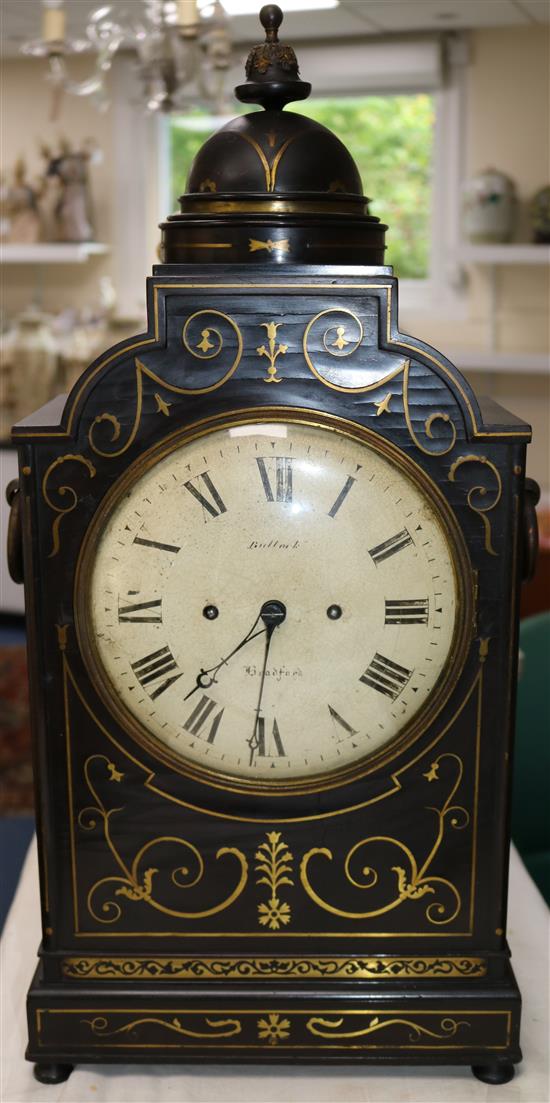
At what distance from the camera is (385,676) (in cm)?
95

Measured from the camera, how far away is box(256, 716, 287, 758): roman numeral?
959mm

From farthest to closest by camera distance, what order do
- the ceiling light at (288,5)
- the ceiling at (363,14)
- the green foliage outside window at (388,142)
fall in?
the green foliage outside window at (388,142) < the ceiling light at (288,5) < the ceiling at (363,14)

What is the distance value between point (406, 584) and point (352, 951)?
1.03 ft

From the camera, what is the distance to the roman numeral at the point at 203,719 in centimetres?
96

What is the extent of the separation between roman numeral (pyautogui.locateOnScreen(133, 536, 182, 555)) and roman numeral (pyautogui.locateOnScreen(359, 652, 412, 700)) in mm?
177

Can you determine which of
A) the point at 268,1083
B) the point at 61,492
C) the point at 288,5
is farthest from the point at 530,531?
the point at 288,5

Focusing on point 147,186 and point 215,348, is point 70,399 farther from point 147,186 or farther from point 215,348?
point 147,186

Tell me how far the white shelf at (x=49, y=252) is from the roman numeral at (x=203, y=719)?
84.1 inches

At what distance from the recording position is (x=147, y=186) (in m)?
4.20

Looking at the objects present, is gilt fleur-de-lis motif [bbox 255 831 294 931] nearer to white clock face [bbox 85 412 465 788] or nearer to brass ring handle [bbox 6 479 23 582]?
white clock face [bbox 85 412 465 788]

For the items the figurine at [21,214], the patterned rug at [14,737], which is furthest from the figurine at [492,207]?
the patterned rug at [14,737]

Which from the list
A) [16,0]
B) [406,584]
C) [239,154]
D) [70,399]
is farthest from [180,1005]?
[16,0]

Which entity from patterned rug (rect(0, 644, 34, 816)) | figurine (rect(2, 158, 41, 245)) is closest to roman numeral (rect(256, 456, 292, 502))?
patterned rug (rect(0, 644, 34, 816))

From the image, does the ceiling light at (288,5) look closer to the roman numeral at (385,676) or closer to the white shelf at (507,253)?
the roman numeral at (385,676)
